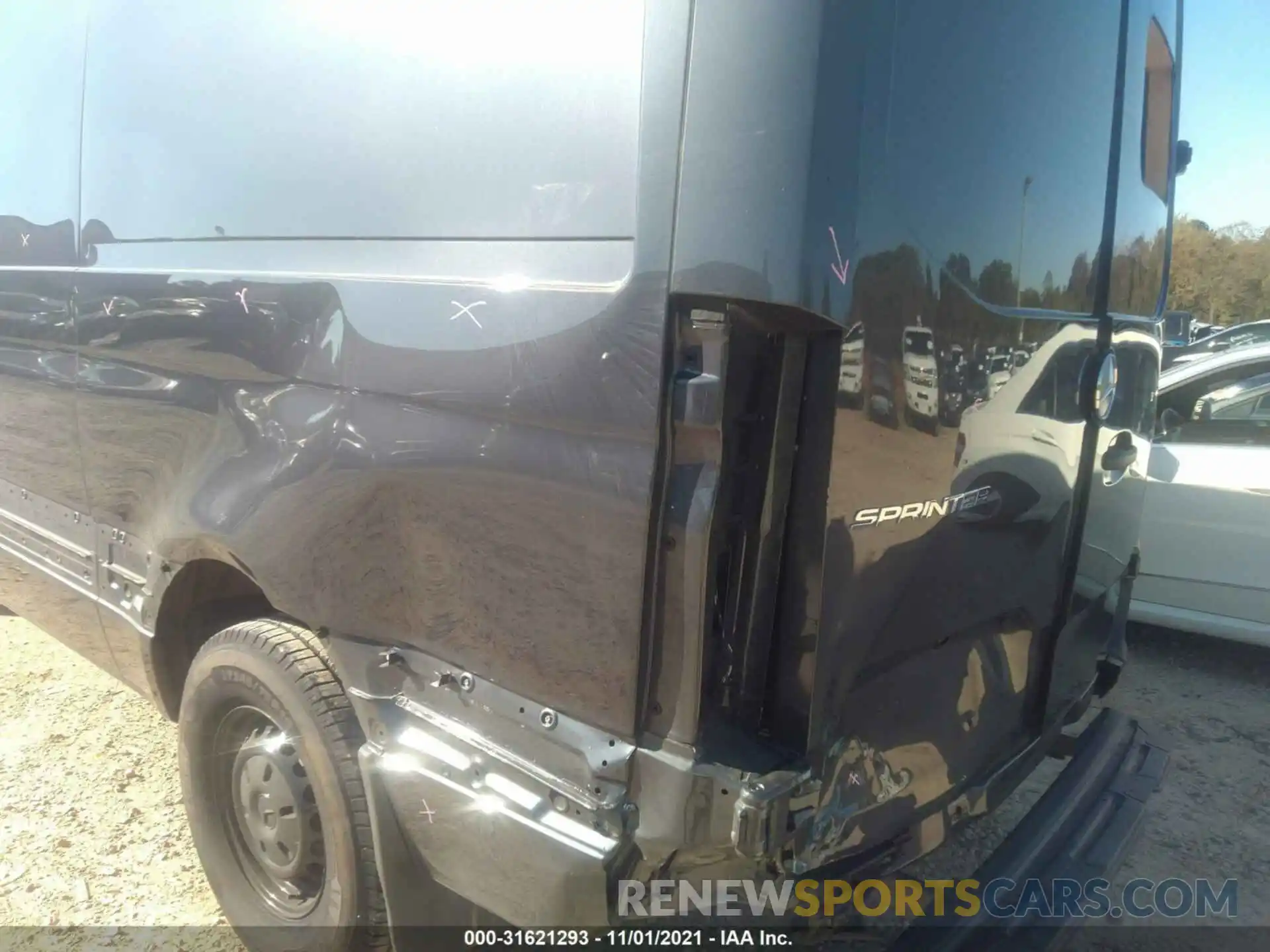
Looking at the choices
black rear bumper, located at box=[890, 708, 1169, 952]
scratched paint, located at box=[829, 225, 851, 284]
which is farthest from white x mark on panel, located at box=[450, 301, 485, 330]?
black rear bumper, located at box=[890, 708, 1169, 952]

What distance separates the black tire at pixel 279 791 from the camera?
213cm

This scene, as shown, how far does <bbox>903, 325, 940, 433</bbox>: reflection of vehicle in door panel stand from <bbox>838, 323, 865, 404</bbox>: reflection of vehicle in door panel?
110 millimetres

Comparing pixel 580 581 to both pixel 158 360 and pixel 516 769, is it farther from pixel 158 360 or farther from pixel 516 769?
pixel 158 360

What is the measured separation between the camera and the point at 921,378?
5.30 ft

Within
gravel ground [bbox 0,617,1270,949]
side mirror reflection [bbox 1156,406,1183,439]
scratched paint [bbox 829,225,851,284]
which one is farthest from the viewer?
side mirror reflection [bbox 1156,406,1183,439]

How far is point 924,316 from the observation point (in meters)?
1.59

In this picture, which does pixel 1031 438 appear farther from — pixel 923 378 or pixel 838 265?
pixel 838 265

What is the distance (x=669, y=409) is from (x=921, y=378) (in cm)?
45

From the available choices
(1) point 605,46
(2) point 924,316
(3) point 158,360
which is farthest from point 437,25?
(3) point 158,360

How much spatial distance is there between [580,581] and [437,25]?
106 centimetres

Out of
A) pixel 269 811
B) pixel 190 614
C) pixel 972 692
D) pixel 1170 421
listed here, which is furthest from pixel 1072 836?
pixel 1170 421

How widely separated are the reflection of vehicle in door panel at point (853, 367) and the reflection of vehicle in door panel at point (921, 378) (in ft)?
0.36

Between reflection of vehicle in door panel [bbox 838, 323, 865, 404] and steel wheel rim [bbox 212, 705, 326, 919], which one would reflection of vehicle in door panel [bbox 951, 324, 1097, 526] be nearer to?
reflection of vehicle in door panel [bbox 838, 323, 865, 404]

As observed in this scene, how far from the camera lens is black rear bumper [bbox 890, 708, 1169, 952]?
1958 mm
